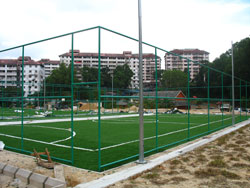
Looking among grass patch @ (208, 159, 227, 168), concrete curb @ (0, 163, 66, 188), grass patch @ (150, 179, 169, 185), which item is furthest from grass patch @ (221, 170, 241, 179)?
concrete curb @ (0, 163, 66, 188)

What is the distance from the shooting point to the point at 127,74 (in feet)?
25.5

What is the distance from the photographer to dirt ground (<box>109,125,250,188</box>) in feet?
14.7

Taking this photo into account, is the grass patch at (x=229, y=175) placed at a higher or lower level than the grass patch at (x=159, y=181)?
higher

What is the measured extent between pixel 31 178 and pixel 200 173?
3.41 m

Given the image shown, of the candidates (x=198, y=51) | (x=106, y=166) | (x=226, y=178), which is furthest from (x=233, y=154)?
(x=198, y=51)

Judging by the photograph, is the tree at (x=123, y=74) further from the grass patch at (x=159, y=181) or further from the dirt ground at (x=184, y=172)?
the grass patch at (x=159, y=181)

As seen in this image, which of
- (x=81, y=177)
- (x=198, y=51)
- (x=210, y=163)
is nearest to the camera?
(x=81, y=177)

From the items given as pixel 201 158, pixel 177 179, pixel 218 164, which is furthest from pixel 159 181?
pixel 201 158

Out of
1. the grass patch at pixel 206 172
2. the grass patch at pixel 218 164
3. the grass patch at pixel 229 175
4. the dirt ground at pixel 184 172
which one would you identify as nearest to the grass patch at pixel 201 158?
the dirt ground at pixel 184 172

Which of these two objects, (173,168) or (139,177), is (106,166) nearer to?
(139,177)

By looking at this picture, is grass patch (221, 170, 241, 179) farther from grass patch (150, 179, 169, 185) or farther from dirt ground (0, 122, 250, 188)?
grass patch (150, 179, 169, 185)

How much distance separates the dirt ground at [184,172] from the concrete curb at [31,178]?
4.8 inches

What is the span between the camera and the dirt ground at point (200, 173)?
4480 millimetres

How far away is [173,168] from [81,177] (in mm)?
2067
